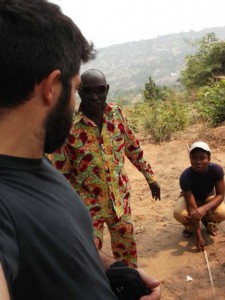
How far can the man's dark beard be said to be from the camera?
978mm

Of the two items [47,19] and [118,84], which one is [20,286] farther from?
[118,84]

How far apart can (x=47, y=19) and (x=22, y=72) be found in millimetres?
159

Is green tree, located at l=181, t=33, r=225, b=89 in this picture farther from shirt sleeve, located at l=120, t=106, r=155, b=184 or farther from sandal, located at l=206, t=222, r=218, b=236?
shirt sleeve, located at l=120, t=106, r=155, b=184

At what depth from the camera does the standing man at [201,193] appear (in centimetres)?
342

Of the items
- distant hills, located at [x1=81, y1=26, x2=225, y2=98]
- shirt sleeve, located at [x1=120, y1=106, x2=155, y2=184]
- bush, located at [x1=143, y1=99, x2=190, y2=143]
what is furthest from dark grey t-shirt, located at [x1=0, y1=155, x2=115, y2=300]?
distant hills, located at [x1=81, y1=26, x2=225, y2=98]

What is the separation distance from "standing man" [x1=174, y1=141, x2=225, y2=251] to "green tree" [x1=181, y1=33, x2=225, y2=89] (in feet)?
47.4

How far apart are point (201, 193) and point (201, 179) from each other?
168 millimetres

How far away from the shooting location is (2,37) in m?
0.84

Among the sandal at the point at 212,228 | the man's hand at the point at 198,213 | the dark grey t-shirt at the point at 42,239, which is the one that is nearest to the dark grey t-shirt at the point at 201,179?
the man's hand at the point at 198,213

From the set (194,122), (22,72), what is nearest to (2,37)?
(22,72)

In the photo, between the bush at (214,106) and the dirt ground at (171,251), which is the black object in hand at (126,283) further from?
the bush at (214,106)

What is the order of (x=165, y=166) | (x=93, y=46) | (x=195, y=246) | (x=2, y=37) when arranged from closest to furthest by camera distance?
1. (x=2, y=37)
2. (x=93, y=46)
3. (x=195, y=246)
4. (x=165, y=166)

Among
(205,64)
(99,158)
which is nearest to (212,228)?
(99,158)

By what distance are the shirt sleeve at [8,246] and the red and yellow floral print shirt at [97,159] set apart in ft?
5.58
